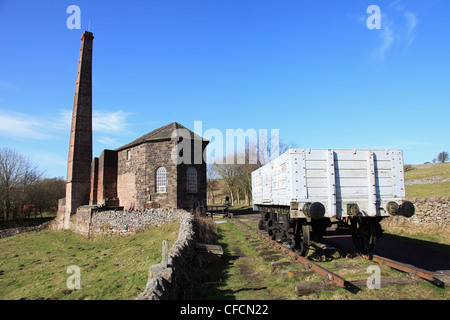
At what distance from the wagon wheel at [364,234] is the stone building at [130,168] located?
682 inches

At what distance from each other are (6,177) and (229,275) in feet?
149

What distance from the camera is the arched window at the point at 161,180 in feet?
77.7

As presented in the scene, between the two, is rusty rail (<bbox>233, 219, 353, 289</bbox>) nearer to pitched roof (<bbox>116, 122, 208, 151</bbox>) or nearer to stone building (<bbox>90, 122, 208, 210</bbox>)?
stone building (<bbox>90, 122, 208, 210</bbox>)

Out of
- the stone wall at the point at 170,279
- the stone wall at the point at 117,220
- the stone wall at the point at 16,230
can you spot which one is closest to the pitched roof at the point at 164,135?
the stone wall at the point at 117,220

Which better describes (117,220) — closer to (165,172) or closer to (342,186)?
(165,172)

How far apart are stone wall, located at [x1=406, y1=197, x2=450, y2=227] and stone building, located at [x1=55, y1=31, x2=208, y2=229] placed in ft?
53.0

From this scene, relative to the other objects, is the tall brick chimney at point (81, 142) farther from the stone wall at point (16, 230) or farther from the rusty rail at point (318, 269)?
the rusty rail at point (318, 269)

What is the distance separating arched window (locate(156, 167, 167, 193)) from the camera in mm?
23688

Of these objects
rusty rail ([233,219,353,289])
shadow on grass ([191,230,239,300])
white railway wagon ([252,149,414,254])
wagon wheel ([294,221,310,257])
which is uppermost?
white railway wagon ([252,149,414,254])

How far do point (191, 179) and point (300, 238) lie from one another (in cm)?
1735

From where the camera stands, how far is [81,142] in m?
30.1

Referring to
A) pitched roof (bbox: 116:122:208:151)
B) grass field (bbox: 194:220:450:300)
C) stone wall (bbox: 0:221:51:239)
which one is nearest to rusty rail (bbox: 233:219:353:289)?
grass field (bbox: 194:220:450:300)
